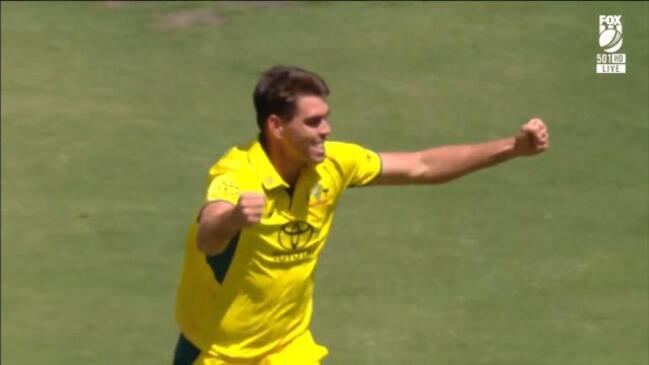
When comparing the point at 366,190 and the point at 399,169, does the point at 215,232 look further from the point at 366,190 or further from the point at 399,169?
the point at 366,190

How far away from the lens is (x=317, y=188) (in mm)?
6105

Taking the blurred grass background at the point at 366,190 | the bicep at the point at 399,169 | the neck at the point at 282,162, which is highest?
the neck at the point at 282,162

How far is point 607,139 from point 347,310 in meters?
2.39

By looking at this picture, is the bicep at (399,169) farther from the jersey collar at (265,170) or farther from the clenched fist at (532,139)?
the jersey collar at (265,170)

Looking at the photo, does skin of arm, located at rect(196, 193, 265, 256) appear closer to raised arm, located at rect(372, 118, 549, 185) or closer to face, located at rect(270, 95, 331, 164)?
face, located at rect(270, 95, 331, 164)

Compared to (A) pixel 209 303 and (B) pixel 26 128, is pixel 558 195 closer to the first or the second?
(B) pixel 26 128

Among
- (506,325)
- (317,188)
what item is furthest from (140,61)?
(317,188)

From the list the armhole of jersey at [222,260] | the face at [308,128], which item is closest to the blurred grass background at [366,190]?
the armhole of jersey at [222,260]

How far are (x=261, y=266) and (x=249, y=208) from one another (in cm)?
69

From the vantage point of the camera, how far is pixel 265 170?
5961 millimetres

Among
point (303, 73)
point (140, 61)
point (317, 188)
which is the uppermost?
point (303, 73)

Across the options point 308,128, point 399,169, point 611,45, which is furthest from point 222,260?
point 611,45

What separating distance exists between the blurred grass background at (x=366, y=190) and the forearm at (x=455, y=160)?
2.03m

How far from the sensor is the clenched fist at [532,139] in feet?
20.3
